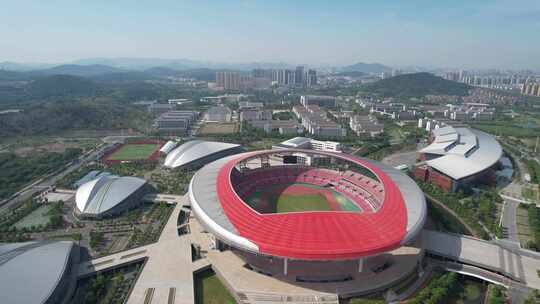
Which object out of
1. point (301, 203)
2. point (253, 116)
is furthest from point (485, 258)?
point (253, 116)

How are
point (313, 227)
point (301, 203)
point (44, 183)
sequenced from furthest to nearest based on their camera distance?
point (44, 183)
point (301, 203)
point (313, 227)

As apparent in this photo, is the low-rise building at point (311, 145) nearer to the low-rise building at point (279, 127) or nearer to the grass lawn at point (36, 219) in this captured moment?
the low-rise building at point (279, 127)

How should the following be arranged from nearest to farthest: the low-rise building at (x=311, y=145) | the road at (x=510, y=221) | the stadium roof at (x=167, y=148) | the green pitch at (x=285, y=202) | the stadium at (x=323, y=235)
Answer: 1. the stadium at (x=323, y=235)
2. the road at (x=510, y=221)
3. the green pitch at (x=285, y=202)
4. the low-rise building at (x=311, y=145)
5. the stadium roof at (x=167, y=148)

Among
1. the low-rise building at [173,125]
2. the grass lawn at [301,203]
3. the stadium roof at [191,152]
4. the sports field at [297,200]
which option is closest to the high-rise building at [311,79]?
the low-rise building at [173,125]

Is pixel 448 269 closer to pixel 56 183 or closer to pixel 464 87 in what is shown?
pixel 56 183

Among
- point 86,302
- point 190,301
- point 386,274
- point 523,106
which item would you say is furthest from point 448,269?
Result: point 523,106

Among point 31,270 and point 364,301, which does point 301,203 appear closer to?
point 364,301
